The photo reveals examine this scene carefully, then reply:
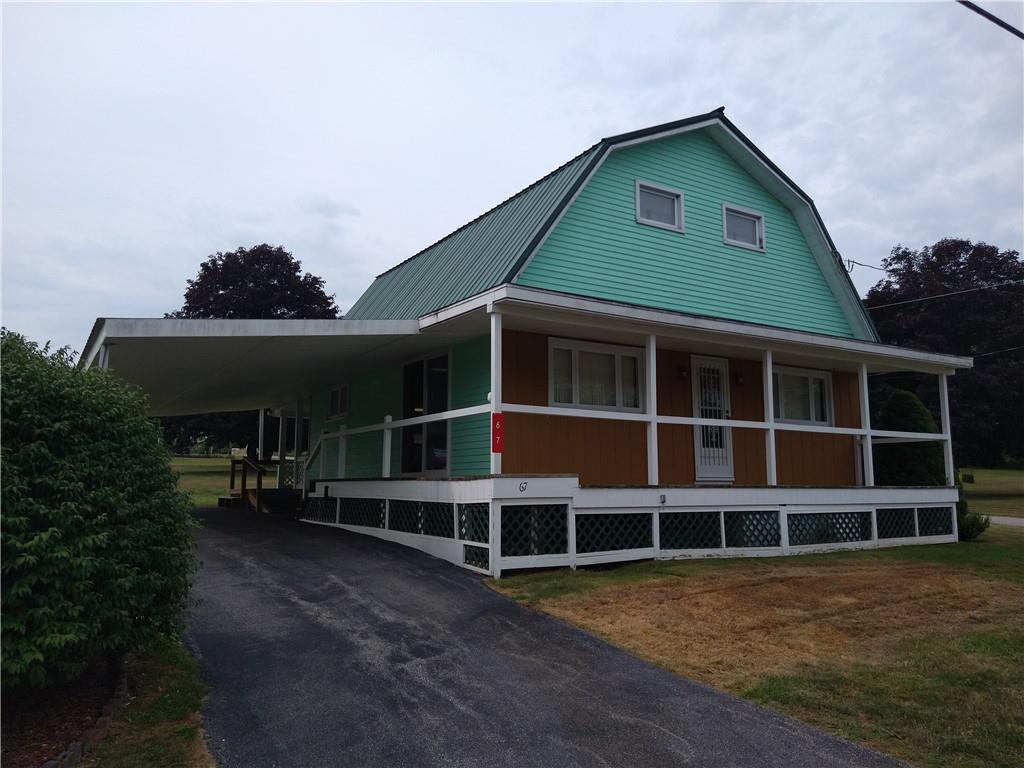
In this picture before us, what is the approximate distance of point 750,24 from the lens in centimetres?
723

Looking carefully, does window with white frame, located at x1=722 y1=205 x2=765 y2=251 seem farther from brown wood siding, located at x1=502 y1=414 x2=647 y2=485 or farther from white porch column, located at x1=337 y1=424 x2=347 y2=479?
white porch column, located at x1=337 y1=424 x2=347 y2=479

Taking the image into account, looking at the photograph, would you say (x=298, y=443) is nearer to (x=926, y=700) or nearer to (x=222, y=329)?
(x=222, y=329)

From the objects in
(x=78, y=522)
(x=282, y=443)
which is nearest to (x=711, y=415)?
(x=78, y=522)

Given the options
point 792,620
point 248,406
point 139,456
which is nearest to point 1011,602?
point 792,620

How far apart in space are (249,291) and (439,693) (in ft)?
112

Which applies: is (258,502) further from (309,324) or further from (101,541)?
(101,541)

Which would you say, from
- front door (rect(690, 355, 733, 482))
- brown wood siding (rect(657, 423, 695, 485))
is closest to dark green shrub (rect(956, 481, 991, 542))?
front door (rect(690, 355, 733, 482))

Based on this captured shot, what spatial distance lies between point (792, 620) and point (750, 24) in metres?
5.84

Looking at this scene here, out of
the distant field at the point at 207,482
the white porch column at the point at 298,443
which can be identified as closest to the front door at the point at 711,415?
the white porch column at the point at 298,443

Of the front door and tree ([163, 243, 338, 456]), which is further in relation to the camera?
tree ([163, 243, 338, 456])

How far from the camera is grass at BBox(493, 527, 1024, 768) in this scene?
4.84 meters

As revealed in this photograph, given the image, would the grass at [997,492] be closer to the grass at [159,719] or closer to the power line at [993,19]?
the power line at [993,19]

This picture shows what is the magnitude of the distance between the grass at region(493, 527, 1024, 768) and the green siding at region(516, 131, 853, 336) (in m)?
4.86

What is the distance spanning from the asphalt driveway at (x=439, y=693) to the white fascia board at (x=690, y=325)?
3635 mm
